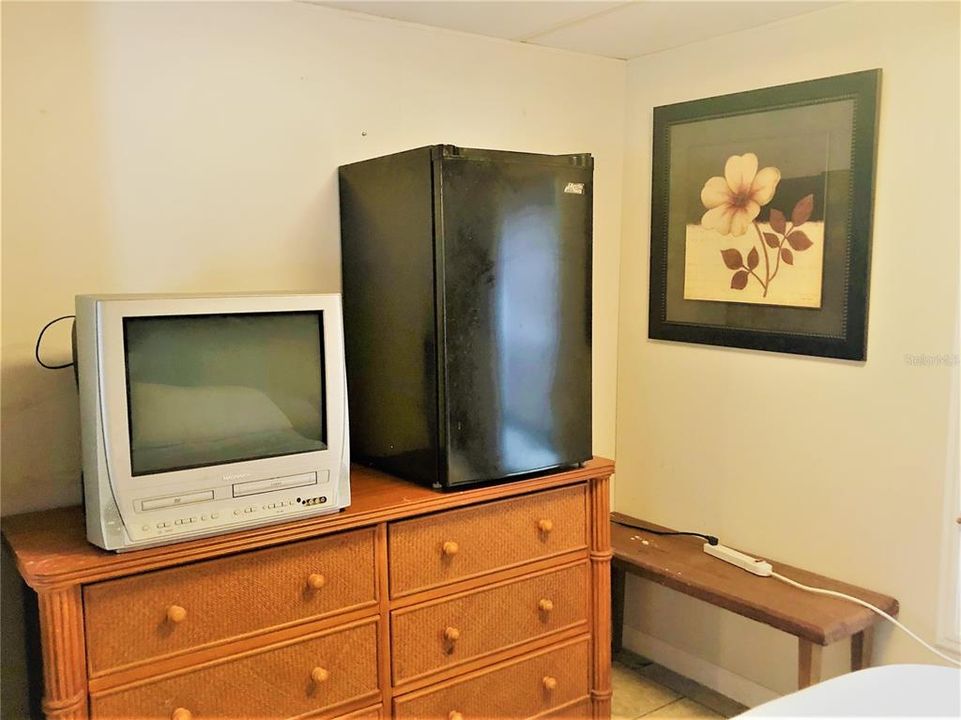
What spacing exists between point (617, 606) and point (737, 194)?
4.66ft

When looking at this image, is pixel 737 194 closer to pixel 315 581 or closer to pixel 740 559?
pixel 740 559

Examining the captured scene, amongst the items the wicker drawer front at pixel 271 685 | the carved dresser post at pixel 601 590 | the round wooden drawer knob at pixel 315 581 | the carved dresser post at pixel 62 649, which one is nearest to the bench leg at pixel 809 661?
the carved dresser post at pixel 601 590

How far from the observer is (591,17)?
2357mm

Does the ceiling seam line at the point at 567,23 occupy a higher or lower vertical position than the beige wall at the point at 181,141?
higher

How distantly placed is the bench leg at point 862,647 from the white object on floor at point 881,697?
43.2 inches

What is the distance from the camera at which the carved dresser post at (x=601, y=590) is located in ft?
7.32

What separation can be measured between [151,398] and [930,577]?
191cm

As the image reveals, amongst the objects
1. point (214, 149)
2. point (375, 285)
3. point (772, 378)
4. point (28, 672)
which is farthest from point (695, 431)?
point (28, 672)

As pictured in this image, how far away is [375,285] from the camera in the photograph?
84.7 inches

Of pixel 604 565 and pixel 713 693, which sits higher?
pixel 604 565

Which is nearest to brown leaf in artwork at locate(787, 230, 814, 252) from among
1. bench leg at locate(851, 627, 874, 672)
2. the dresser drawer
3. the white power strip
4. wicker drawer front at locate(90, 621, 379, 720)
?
the white power strip

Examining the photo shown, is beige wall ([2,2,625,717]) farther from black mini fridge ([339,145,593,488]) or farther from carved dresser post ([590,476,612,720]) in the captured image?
carved dresser post ([590,476,612,720])

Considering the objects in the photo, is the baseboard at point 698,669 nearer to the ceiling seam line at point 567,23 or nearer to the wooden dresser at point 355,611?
the wooden dresser at point 355,611

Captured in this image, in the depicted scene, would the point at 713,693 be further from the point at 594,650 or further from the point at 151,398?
the point at 151,398
